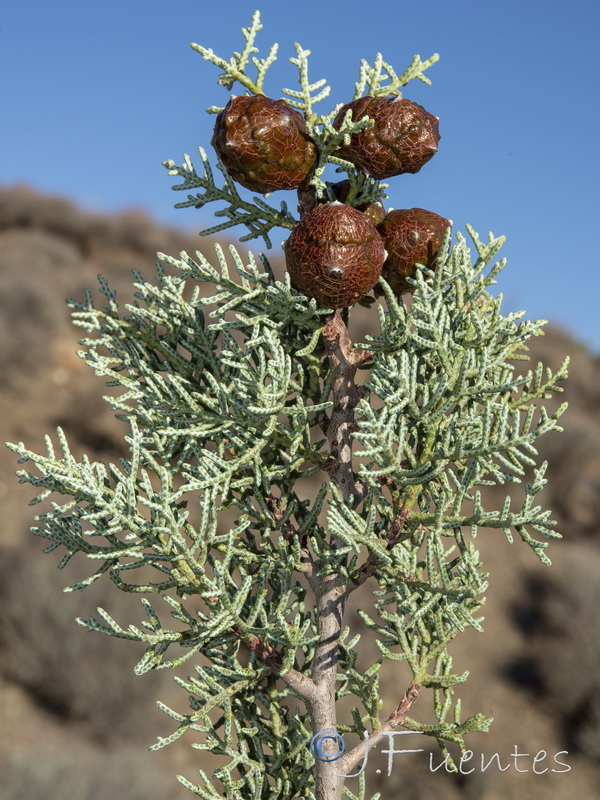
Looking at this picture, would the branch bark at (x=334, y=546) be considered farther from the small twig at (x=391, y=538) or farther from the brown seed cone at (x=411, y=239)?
the brown seed cone at (x=411, y=239)

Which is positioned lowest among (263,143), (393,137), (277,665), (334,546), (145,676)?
(145,676)

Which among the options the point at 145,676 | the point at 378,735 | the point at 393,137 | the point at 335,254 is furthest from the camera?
the point at 145,676

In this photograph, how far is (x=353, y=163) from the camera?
81.7 inches

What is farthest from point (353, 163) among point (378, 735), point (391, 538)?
point (378, 735)

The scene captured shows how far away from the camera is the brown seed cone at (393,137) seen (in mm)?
1968

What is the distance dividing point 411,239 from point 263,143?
51cm

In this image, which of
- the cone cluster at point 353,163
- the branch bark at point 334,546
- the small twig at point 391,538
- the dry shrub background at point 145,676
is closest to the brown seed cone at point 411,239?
the cone cluster at point 353,163

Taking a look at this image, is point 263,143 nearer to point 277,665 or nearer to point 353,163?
point 353,163

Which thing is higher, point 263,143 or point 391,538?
point 263,143

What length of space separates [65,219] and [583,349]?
61.4 ft

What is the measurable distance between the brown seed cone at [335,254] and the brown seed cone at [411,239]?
14cm

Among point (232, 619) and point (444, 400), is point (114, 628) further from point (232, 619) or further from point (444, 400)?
point (444, 400)

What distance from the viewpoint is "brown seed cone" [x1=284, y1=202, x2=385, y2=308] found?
72.7 inches

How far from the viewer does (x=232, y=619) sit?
2.08 m
